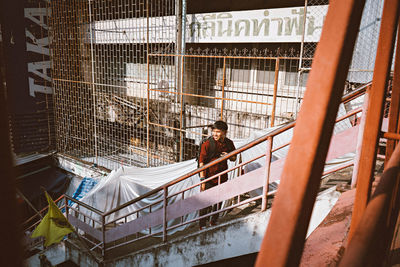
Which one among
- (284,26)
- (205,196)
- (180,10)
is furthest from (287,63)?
(205,196)

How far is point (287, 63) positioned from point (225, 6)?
297cm

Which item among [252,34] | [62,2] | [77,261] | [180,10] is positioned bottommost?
[77,261]

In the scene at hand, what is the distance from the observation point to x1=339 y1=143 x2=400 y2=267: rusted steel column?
747 millimetres

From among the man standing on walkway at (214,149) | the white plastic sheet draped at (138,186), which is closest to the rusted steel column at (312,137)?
the man standing on walkway at (214,149)

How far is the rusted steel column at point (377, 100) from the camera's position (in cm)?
124

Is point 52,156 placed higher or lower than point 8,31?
lower

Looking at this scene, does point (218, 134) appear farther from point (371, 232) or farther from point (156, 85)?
point (156, 85)

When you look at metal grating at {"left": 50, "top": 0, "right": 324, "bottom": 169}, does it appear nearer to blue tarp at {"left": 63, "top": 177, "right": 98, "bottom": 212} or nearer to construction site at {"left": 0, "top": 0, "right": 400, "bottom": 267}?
construction site at {"left": 0, "top": 0, "right": 400, "bottom": 267}

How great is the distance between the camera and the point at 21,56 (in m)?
11.1

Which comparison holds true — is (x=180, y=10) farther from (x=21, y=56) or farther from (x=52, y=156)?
(x=52, y=156)

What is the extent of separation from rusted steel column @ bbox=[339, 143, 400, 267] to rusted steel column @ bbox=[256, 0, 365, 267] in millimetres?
238

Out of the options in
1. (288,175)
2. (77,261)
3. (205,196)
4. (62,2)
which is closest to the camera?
(288,175)

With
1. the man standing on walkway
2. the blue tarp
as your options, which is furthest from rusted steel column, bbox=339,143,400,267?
the blue tarp

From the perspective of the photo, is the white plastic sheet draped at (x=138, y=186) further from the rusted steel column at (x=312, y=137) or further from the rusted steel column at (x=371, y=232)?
the rusted steel column at (x=312, y=137)
